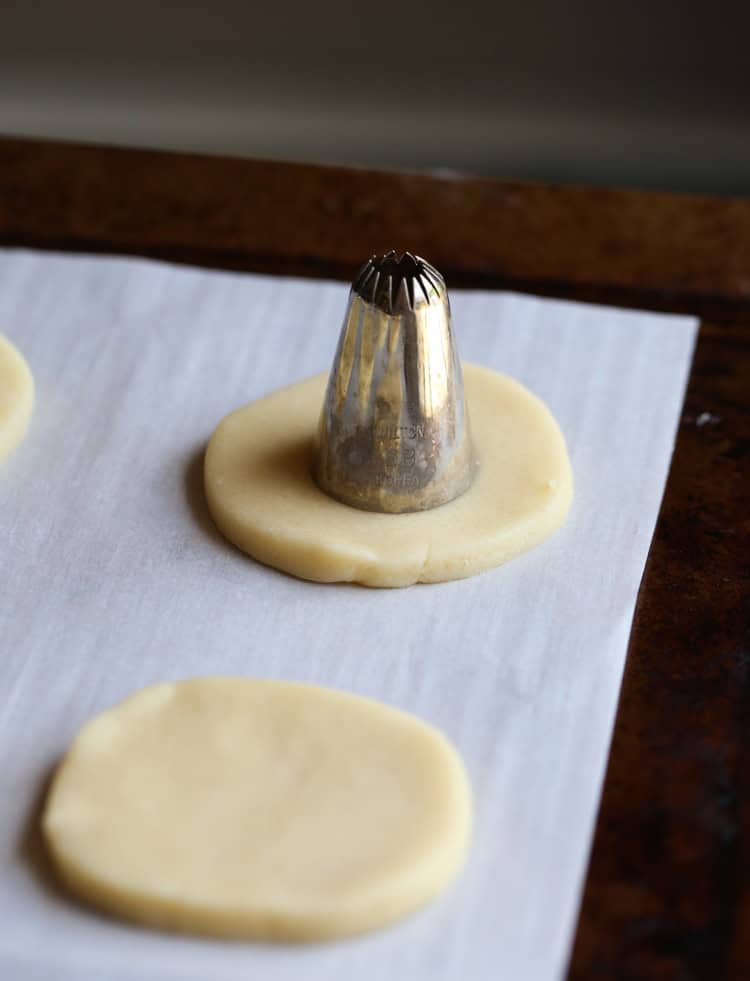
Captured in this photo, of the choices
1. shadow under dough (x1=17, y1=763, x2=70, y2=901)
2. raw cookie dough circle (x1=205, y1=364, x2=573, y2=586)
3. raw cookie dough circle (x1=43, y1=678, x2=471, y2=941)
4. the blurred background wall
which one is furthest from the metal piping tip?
the blurred background wall

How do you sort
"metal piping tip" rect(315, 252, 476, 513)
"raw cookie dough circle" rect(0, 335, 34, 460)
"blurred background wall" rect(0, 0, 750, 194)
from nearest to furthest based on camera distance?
1. "metal piping tip" rect(315, 252, 476, 513)
2. "raw cookie dough circle" rect(0, 335, 34, 460)
3. "blurred background wall" rect(0, 0, 750, 194)

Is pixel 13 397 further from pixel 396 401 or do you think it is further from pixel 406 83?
pixel 406 83

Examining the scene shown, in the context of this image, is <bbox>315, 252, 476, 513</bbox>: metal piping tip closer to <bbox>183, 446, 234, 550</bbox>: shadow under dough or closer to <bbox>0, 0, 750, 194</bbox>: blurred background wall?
<bbox>183, 446, 234, 550</bbox>: shadow under dough

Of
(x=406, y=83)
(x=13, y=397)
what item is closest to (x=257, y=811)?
(x=13, y=397)

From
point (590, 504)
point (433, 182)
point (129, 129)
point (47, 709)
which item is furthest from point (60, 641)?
point (129, 129)

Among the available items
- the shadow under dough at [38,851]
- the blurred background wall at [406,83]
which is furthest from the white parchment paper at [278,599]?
the blurred background wall at [406,83]

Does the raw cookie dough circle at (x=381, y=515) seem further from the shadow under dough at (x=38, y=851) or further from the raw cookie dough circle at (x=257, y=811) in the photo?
the shadow under dough at (x=38, y=851)

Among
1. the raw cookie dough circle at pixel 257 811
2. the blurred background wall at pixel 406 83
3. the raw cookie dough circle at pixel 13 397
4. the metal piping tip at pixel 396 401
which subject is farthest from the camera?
the blurred background wall at pixel 406 83
